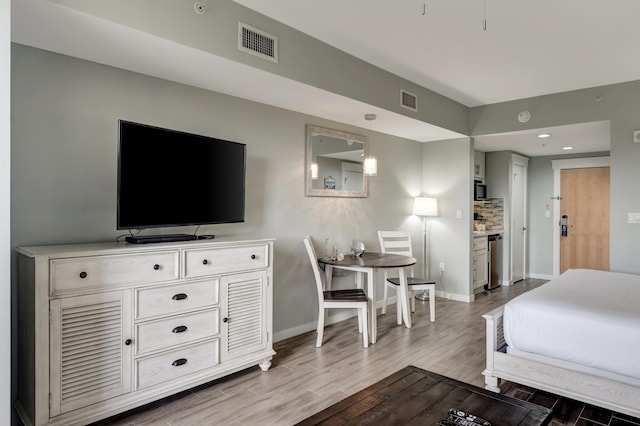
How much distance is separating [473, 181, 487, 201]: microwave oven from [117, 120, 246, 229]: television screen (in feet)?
14.1

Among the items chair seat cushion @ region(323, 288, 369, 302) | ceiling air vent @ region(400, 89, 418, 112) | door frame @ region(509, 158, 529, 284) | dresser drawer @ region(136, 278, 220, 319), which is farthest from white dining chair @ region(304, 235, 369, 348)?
door frame @ region(509, 158, 529, 284)

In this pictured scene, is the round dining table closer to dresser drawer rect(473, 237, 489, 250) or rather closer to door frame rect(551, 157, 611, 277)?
dresser drawer rect(473, 237, 489, 250)

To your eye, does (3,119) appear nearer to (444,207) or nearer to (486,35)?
(486,35)

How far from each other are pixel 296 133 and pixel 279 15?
1.34m

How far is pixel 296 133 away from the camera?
4008 mm

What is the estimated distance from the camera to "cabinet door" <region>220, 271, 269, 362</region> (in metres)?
2.86

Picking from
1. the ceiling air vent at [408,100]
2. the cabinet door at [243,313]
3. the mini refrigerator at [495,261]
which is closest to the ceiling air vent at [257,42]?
the cabinet door at [243,313]

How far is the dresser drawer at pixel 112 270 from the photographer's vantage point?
2117 millimetres

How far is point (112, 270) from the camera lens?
2283 mm

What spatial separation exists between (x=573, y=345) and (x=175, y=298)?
2462 mm

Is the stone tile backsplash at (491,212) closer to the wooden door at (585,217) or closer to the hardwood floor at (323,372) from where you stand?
the wooden door at (585,217)

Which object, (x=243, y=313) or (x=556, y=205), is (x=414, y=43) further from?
(x=556, y=205)

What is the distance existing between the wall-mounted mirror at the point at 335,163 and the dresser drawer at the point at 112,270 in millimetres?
1883

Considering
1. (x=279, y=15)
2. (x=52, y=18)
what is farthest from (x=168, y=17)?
(x=279, y=15)
